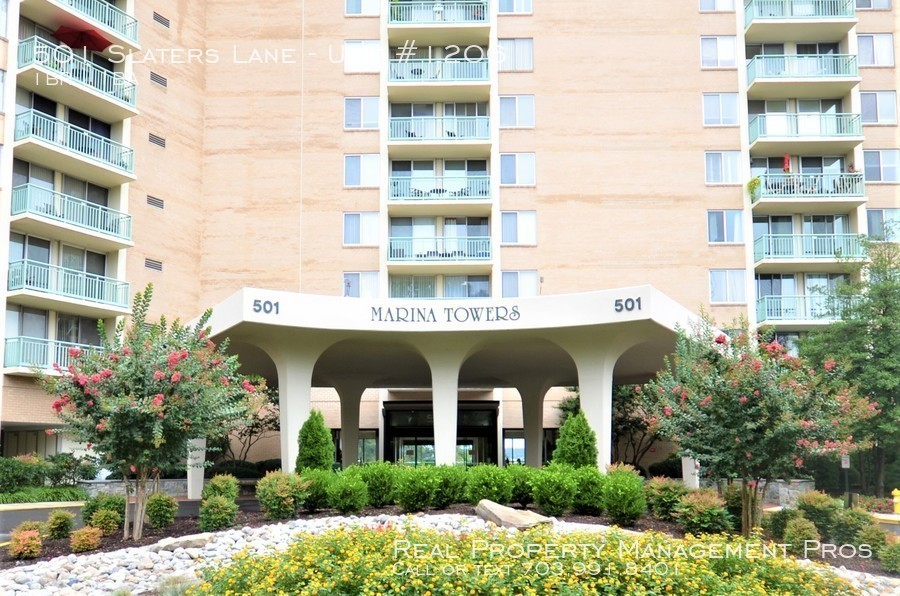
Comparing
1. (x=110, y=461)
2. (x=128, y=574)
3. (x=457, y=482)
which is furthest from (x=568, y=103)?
(x=128, y=574)

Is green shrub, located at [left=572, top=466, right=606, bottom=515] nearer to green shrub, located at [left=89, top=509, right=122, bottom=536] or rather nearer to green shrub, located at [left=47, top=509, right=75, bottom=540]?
green shrub, located at [left=89, top=509, right=122, bottom=536]

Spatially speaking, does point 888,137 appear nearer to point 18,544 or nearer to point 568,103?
point 568,103

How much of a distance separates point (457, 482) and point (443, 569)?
9.65 metres

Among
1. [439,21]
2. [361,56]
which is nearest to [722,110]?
[439,21]

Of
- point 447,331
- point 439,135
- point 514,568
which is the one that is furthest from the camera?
point 439,135

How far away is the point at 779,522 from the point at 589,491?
3.91 m

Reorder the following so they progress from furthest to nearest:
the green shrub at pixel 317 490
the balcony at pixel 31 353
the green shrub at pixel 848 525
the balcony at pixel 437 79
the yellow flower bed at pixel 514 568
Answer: the balcony at pixel 437 79 < the balcony at pixel 31 353 < the green shrub at pixel 317 490 < the green shrub at pixel 848 525 < the yellow flower bed at pixel 514 568

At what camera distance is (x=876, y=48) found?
160 ft

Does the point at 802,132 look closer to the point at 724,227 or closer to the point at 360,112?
the point at 724,227

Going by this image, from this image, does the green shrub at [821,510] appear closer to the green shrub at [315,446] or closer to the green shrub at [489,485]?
the green shrub at [489,485]

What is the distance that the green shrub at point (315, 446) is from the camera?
75.9ft

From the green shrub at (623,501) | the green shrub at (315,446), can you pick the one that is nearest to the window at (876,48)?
the green shrub at (623,501)

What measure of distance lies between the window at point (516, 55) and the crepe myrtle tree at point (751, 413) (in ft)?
104

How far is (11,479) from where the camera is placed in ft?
98.0
